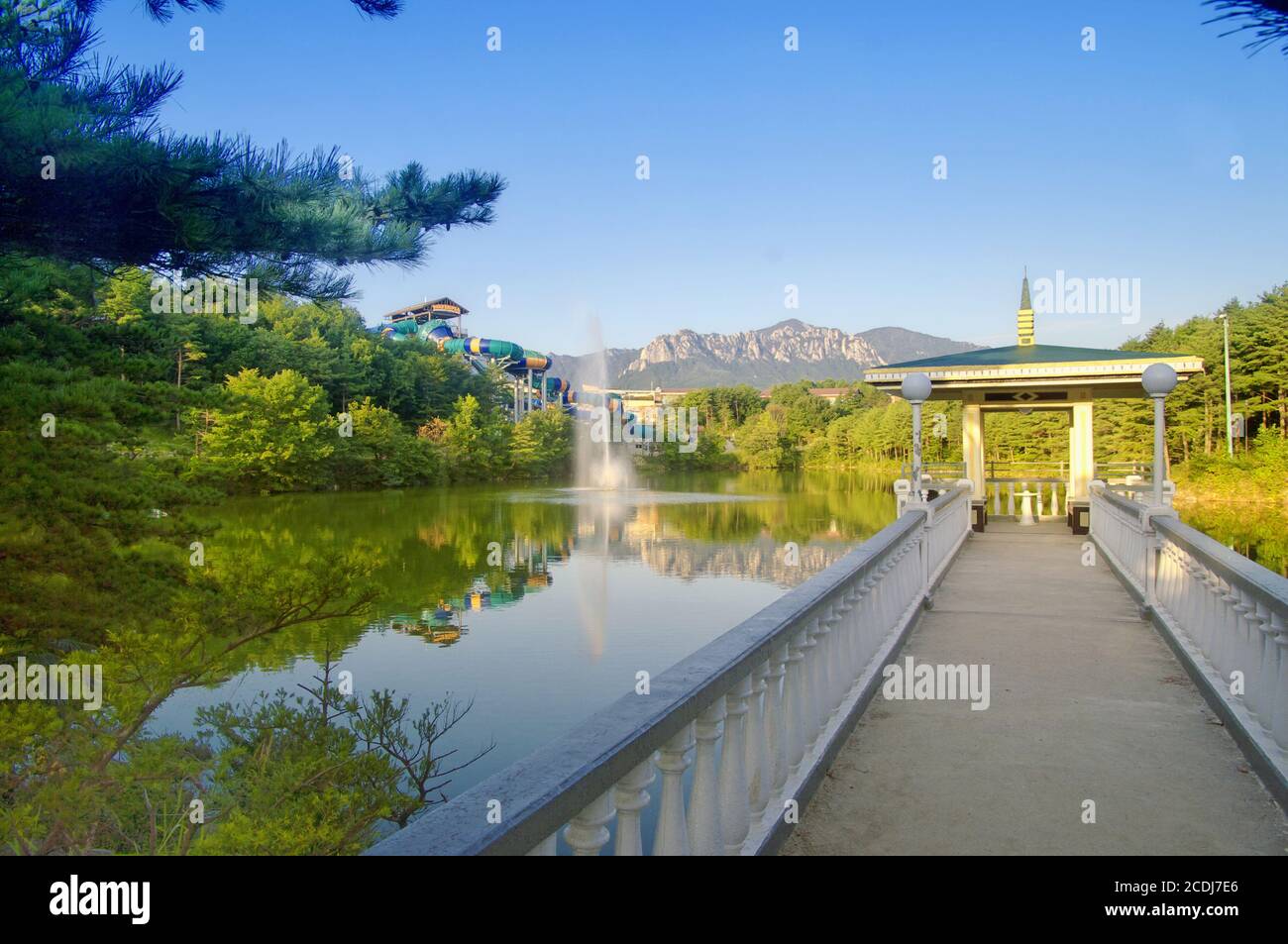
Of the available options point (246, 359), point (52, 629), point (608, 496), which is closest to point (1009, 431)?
point (608, 496)

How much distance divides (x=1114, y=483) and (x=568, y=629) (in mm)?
9463

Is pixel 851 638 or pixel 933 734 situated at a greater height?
pixel 851 638

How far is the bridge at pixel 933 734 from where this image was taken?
6.64 feet

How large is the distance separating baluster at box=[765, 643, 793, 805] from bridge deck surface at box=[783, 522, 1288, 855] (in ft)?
0.70

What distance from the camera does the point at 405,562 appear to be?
2273 centimetres

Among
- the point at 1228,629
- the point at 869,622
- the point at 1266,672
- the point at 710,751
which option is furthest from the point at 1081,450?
the point at 710,751

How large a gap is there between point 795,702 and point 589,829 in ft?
6.10

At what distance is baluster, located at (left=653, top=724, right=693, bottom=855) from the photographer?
2242mm

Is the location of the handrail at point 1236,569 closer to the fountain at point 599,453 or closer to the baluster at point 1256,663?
the baluster at point 1256,663

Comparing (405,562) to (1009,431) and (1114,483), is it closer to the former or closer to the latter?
(1114,483)

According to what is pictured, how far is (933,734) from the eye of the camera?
4469 millimetres

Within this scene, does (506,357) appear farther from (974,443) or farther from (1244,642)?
(1244,642)

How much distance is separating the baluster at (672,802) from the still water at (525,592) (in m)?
3.47

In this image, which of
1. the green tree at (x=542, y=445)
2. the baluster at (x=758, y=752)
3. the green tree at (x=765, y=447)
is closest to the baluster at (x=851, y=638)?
the baluster at (x=758, y=752)
